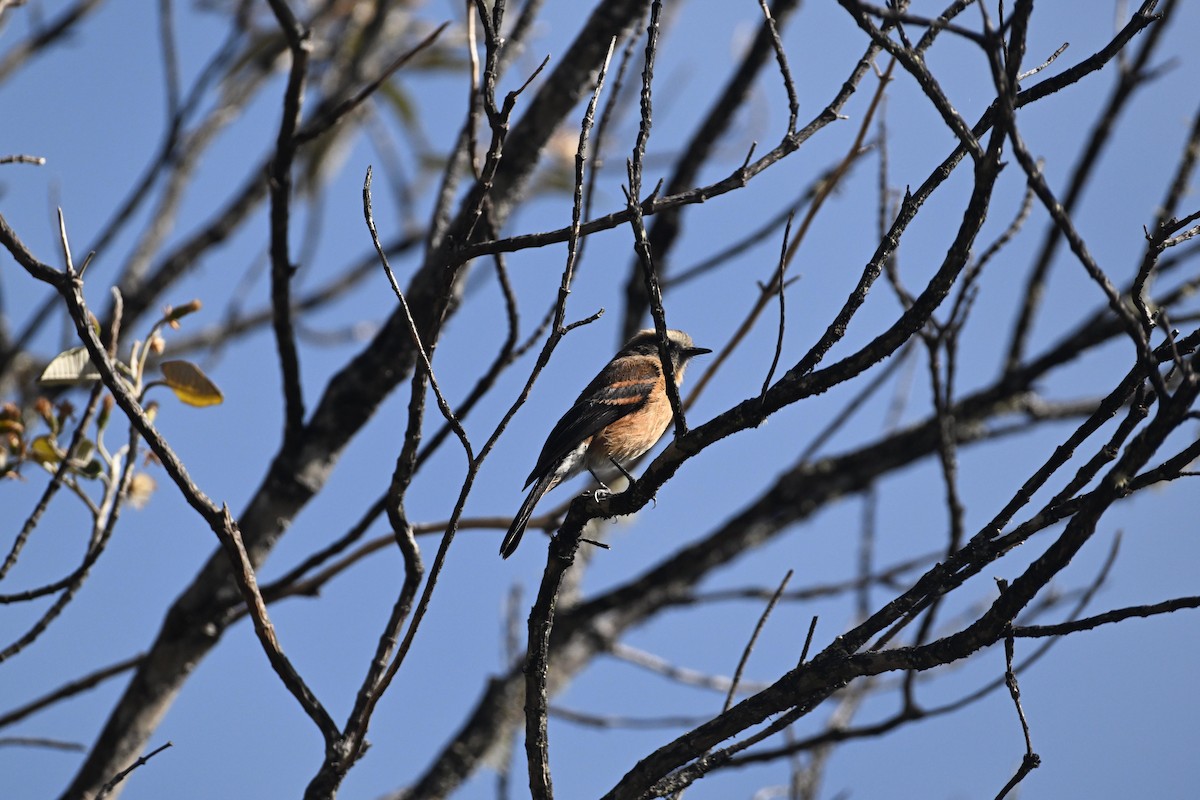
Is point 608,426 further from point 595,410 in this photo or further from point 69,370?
point 69,370

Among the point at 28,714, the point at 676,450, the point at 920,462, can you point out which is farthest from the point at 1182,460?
the point at 920,462

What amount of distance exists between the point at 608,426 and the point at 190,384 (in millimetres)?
2303

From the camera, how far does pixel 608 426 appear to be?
17.6 ft

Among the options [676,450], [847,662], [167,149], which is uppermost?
[167,149]

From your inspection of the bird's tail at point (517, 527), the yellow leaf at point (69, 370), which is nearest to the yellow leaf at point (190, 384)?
the yellow leaf at point (69, 370)

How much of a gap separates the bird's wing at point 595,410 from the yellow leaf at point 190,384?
1.66 m

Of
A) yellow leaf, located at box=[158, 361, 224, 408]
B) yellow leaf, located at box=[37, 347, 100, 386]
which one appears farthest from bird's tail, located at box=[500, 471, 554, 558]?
yellow leaf, located at box=[37, 347, 100, 386]

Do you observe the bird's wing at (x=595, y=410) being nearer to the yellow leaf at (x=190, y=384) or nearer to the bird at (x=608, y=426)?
the bird at (x=608, y=426)

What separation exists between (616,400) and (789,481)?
186 cm

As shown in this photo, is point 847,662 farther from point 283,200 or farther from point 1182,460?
point 283,200

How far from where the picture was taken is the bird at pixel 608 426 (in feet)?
16.4

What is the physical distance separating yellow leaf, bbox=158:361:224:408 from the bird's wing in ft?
5.46

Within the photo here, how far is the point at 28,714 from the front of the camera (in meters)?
3.73

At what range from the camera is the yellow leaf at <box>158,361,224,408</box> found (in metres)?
3.46
